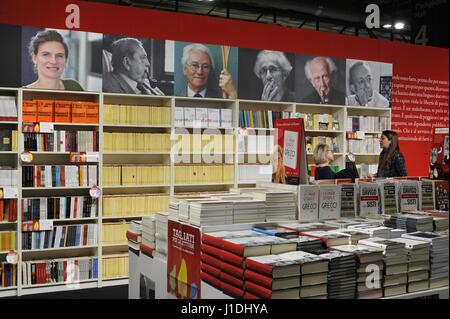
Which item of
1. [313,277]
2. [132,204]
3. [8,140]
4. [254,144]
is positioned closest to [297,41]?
[254,144]

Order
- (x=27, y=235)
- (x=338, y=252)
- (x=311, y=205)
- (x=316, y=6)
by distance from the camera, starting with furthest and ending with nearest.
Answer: (x=316, y=6) < (x=27, y=235) < (x=311, y=205) < (x=338, y=252)

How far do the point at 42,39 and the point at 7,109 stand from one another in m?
0.87

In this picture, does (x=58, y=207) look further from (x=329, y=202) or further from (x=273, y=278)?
(x=273, y=278)

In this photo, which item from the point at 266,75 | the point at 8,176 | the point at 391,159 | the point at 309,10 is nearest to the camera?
the point at 8,176

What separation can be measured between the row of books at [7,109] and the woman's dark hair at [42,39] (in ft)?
1.89

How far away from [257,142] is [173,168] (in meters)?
1.23

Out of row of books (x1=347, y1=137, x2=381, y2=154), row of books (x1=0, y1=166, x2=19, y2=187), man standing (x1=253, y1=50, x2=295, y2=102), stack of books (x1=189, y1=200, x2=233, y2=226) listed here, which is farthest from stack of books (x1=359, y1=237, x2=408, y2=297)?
row of books (x1=347, y1=137, x2=381, y2=154)

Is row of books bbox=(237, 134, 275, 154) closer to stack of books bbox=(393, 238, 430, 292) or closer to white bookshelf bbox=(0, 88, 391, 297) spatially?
white bookshelf bbox=(0, 88, 391, 297)

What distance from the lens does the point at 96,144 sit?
5801 millimetres

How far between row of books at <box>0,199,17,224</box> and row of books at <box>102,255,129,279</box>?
1.11m

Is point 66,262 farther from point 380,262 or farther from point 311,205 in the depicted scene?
point 380,262

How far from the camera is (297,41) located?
7469 mm

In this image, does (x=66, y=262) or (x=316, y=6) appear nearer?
(x=66, y=262)

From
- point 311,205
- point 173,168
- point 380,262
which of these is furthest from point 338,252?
point 173,168
